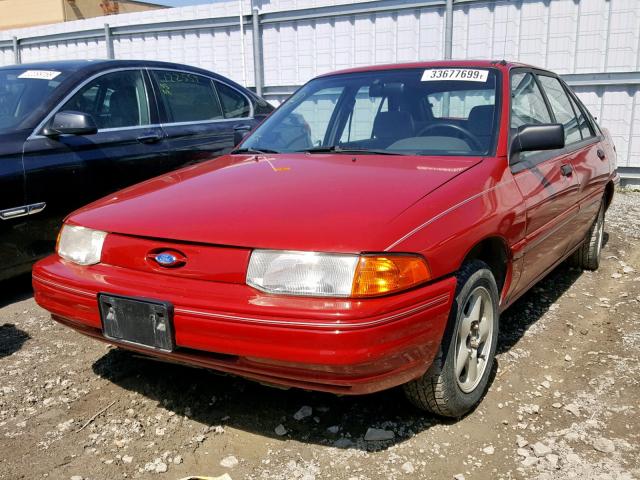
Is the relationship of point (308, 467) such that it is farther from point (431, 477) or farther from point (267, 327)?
point (267, 327)

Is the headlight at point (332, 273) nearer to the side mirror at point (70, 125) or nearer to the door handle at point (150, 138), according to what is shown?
the side mirror at point (70, 125)

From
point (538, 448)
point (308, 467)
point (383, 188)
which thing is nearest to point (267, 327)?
point (308, 467)

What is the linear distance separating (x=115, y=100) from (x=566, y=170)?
3.21m

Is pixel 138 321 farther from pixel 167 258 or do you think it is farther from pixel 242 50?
pixel 242 50

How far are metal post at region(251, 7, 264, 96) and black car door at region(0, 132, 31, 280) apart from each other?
595cm

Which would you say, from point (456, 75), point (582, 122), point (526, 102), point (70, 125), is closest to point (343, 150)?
point (456, 75)

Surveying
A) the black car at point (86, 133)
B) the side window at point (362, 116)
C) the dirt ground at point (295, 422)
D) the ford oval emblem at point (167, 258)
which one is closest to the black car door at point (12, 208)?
the black car at point (86, 133)

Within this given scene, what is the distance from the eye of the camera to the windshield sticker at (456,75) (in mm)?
3357

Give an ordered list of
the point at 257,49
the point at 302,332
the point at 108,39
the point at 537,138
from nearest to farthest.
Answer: the point at 302,332 < the point at 537,138 < the point at 257,49 < the point at 108,39

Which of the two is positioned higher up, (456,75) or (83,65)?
(83,65)

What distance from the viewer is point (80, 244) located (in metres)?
2.65

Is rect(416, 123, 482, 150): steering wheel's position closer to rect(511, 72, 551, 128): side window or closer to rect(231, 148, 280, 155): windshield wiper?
rect(511, 72, 551, 128): side window

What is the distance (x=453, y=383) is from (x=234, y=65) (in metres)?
8.30

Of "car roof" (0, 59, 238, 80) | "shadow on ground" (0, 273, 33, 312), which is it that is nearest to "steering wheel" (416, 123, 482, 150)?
"car roof" (0, 59, 238, 80)
